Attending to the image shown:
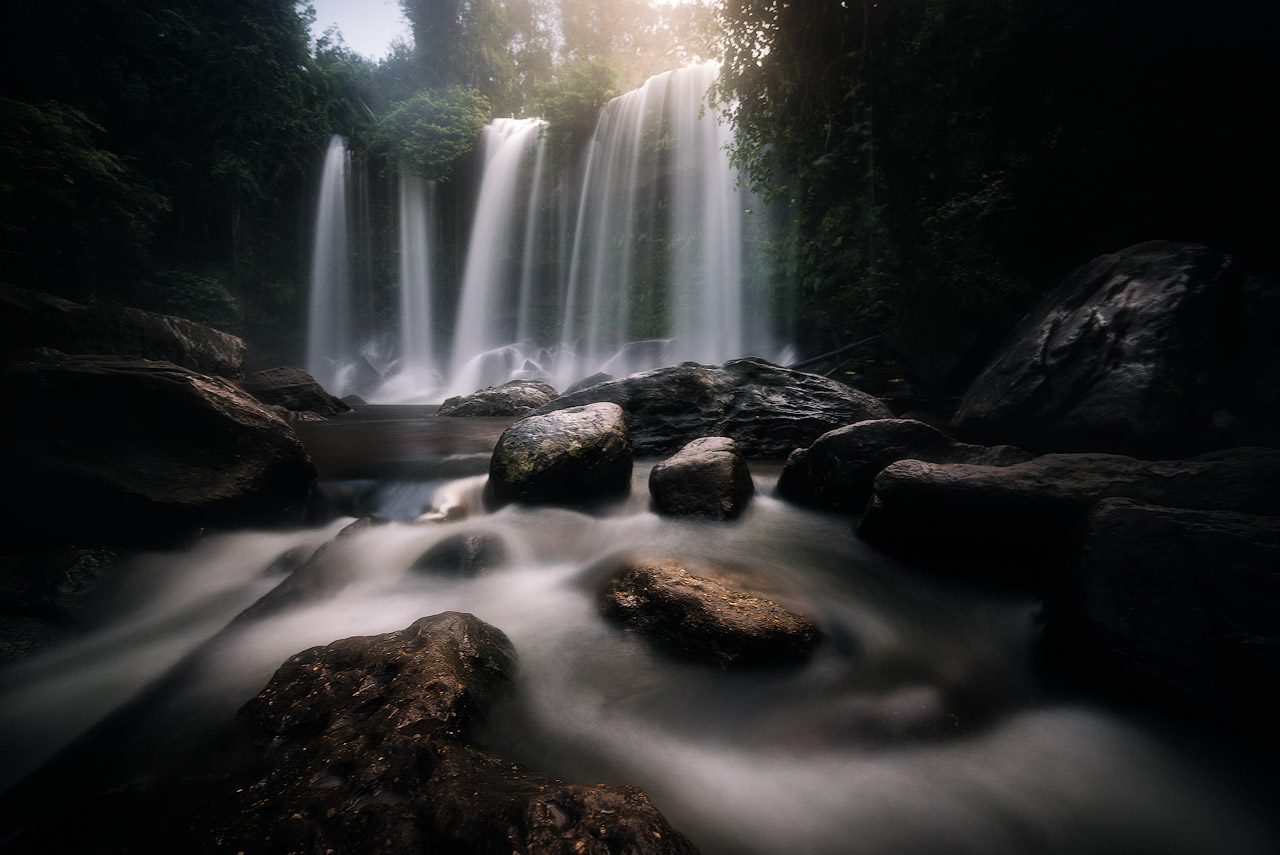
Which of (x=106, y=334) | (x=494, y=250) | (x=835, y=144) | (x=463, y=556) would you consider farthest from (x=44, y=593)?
(x=494, y=250)

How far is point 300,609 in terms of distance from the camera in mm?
2789

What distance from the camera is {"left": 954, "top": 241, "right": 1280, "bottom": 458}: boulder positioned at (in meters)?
3.35

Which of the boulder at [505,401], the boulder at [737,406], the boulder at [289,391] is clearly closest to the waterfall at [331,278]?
the boulder at [289,391]

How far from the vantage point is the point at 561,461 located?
4004mm

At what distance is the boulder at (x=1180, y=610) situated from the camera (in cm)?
168

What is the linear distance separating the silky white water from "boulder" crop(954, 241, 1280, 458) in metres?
2.18

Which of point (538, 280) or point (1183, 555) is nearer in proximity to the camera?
point (1183, 555)

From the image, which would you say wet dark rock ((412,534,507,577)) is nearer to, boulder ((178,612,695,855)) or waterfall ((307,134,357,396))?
boulder ((178,612,695,855))

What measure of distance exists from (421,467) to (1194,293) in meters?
7.25

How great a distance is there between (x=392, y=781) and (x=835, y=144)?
9.05 m

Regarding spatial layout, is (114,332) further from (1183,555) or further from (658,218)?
(658,218)

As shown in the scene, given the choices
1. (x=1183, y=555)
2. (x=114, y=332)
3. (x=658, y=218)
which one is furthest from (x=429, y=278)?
(x=1183, y=555)

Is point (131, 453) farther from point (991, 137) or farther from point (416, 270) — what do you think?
point (416, 270)

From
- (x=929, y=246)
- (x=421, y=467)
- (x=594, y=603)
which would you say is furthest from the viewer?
(x=929, y=246)
